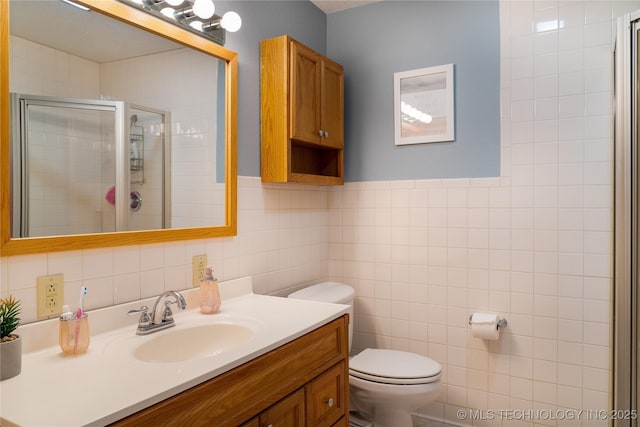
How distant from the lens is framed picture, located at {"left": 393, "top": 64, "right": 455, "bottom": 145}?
7.98 feet

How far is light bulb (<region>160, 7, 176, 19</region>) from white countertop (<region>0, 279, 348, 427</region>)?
43.6 inches

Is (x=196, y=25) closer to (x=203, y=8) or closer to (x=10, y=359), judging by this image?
(x=203, y=8)

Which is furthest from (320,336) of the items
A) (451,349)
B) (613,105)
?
(613,105)

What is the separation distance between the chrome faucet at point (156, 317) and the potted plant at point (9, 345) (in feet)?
1.31

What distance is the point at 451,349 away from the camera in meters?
2.44

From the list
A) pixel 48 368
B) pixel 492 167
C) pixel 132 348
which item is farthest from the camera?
pixel 492 167

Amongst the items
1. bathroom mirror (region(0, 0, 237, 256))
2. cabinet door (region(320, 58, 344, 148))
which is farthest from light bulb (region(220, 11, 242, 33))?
cabinet door (region(320, 58, 344, 148))

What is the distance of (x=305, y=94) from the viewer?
2258mm

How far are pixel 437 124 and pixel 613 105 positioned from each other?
832mm

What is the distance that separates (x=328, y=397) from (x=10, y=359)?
1.03 meters

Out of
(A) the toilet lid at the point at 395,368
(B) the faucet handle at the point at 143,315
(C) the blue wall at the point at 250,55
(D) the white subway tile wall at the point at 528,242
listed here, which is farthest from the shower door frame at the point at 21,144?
(D) the white subway tile wall at the point at 528,242

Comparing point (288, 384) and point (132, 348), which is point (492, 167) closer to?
point (288, 384)

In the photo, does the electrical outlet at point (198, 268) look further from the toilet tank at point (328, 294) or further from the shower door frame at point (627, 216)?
the shower door frame at point (627, 216)

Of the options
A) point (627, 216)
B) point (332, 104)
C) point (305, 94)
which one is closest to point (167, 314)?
point (305, 94)
